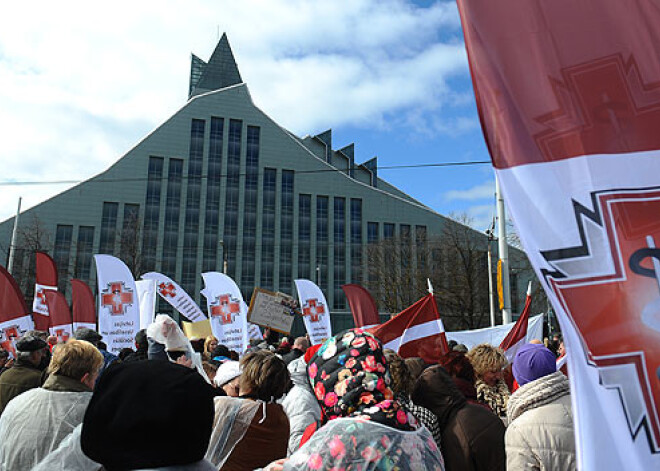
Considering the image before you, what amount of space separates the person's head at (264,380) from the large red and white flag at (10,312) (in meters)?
8.31

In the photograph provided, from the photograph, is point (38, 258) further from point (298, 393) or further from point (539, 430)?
point (539, 430)

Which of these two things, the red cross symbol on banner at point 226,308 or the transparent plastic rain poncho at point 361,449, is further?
the red cross symbol on banner at point 226,308

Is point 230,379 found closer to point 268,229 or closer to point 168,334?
point 168,334

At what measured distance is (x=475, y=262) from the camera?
39.0 meters

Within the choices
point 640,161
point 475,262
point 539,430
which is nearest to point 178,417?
point 640,161

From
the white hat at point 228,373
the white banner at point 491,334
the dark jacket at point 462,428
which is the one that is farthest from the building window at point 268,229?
the dark jacket at point 462,428

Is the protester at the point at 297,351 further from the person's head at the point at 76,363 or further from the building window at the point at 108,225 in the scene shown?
the building window at the point at 108,225

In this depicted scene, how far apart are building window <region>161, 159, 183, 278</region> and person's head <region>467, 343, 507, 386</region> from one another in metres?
55.9

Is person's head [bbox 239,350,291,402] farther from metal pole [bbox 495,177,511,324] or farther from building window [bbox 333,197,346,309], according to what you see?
building window [bbox 333,197,346,309]

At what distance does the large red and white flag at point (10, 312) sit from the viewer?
10.1 metres

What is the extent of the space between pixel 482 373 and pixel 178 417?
12.2 ft

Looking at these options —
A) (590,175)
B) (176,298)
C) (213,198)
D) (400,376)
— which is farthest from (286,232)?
(590,175)

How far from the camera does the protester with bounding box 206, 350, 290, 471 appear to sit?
317cm

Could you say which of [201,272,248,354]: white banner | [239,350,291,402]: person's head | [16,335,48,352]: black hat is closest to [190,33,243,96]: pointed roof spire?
[201,272,248,354]: white banner
